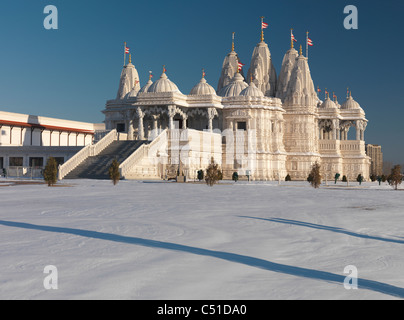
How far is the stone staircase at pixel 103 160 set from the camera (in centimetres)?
4669

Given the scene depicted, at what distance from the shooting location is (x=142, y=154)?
49.8 metres

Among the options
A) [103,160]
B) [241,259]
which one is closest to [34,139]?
[103,160]

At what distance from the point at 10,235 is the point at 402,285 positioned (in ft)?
27.3

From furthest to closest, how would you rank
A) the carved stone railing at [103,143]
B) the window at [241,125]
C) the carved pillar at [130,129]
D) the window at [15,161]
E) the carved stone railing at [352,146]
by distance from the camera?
1. the carved stone railing at [352,146]
2. the window at [241,125]
3. the carved pillar at [130,129]
4. the window at [15,161]
5. the carved stone railing at [103,143]

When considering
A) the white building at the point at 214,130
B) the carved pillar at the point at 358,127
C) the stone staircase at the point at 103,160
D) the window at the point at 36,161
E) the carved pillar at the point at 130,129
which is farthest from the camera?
the carved pillar at the point at 358,127

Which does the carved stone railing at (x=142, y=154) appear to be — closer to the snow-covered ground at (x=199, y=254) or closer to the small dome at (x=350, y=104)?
the snow-covered ground at (x=199, y=254)

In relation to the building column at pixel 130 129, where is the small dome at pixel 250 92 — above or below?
above

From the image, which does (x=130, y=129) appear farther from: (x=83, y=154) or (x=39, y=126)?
(x=39, y=126)

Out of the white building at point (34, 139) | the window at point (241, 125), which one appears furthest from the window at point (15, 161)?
the window at point (241, 125)

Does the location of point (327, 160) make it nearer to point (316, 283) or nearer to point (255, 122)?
point (255, 122)

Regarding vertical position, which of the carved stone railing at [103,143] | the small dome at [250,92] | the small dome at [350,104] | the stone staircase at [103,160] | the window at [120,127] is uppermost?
the small dome at [350,104]

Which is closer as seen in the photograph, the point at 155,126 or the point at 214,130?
the point at 155,126

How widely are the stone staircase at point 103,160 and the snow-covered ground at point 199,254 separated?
→ 30522mm

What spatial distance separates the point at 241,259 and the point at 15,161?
58611 millimetres
